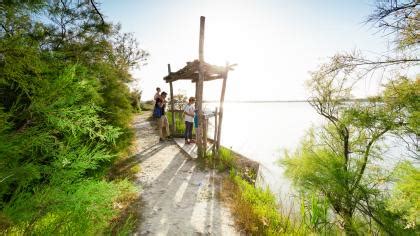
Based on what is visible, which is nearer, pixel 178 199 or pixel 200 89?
pixel 178 199

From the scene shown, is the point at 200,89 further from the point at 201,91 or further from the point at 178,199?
the point at 178,199

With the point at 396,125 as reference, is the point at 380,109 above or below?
above

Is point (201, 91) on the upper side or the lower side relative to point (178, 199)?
upper

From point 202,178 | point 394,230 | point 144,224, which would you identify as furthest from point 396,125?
point 144,224

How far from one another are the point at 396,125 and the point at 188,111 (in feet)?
21.7

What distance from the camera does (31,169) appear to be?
6.31 feet

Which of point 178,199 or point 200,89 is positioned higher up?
point 200,89

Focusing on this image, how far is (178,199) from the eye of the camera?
519cm

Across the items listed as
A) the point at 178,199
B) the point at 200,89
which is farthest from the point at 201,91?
the point at 178,199

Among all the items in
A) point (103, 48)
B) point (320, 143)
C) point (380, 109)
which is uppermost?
point (103, 48)

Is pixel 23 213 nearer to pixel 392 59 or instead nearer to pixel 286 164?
pixel 392 59

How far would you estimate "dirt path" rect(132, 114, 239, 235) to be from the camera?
13.4 ft

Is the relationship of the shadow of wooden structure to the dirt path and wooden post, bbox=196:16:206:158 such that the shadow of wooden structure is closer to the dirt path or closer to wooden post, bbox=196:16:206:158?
wooden post, bbox=196:16:206:158

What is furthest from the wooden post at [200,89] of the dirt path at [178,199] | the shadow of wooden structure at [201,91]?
the dirt path at [178,199]
